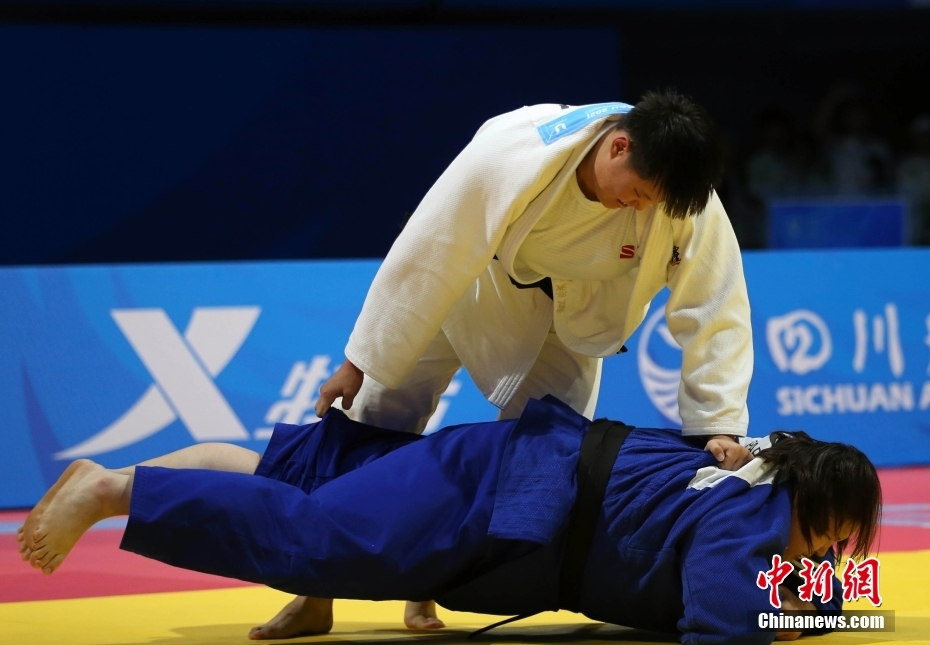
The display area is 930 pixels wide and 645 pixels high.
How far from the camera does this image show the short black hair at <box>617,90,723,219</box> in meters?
2.36

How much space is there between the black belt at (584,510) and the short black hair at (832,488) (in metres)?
0.34

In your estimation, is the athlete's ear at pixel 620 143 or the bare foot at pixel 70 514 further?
the athlete's ear at pixel 620 143

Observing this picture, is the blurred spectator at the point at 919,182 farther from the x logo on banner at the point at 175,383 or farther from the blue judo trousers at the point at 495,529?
the blue judo trousers at the point at 495,529

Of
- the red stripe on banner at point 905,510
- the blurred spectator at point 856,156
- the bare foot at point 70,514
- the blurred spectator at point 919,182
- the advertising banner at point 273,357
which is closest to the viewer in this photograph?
the bare foot at point 70,514

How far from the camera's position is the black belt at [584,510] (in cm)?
238

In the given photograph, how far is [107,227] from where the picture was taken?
7.12 metres

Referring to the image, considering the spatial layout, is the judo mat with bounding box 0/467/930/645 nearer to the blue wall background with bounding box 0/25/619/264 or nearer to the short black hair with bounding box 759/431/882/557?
the short black hair with bounding box 759/431/882/557

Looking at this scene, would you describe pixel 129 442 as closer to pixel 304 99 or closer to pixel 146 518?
pixel 146 518

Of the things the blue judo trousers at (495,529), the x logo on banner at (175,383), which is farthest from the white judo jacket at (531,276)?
the x logo on banner at (175,383)

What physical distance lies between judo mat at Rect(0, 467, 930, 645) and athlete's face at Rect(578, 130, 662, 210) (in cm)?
92

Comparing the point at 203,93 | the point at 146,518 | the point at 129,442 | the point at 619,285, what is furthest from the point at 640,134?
the point at 203,93

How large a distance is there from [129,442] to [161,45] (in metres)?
3.32

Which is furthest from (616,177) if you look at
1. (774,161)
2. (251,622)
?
(774,161)

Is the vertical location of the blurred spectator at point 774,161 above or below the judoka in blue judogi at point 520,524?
above
